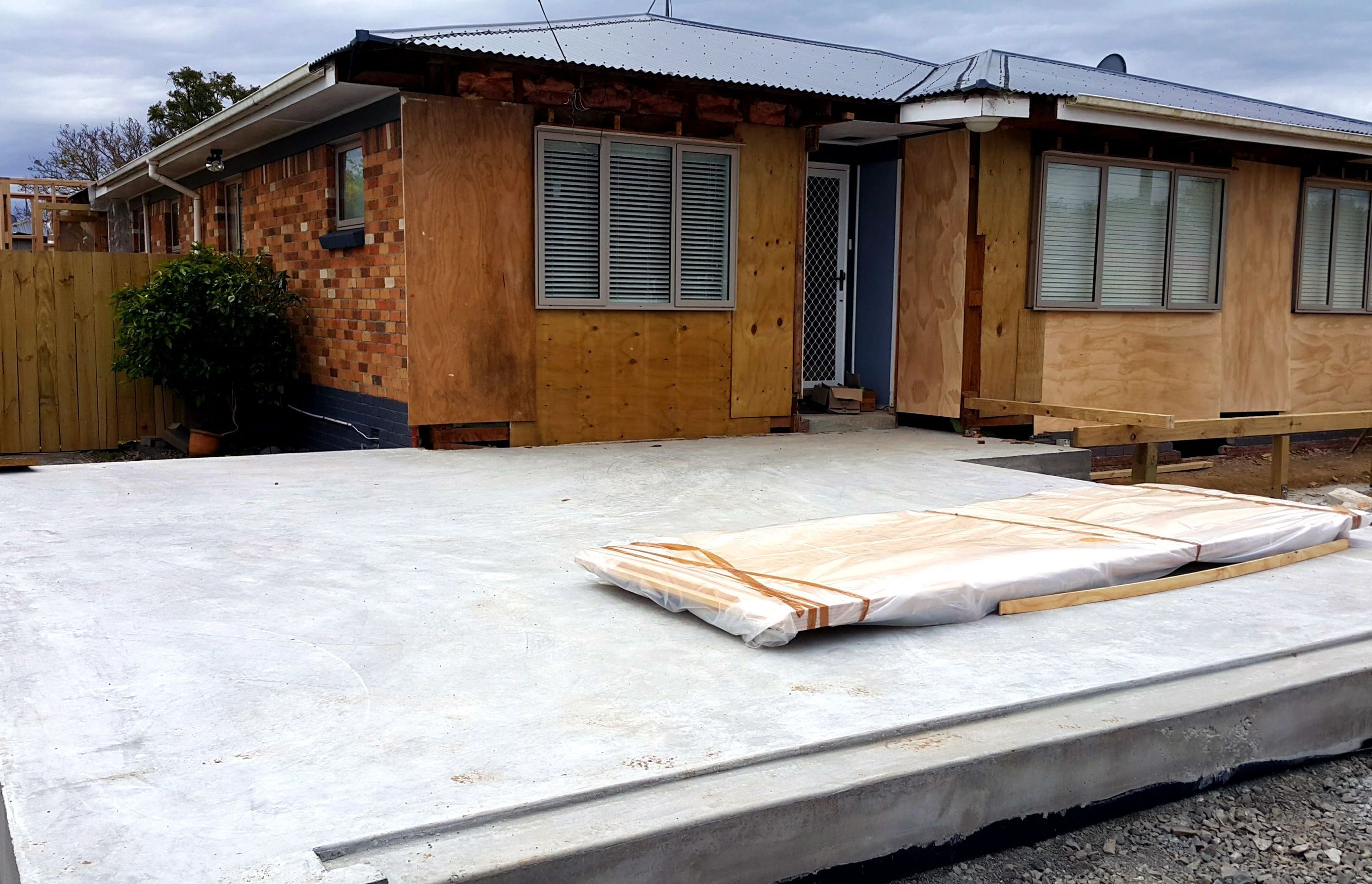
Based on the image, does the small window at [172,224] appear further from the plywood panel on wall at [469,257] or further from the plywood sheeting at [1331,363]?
the plywood sheeting at [1331,363]

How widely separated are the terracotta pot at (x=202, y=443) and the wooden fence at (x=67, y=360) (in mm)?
1353

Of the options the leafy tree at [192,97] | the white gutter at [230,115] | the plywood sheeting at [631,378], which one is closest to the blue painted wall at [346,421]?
the plywood sheeting at [631,378]

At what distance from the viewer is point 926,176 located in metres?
9.88

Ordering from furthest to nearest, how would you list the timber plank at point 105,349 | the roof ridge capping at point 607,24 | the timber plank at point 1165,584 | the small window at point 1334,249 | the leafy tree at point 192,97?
1. the leafy tree at point 192,97
2. the small window at point 1334,249
3. the timber plank at point 105,349
4. the roof ridge capping at point 607,24
5. the timber plank at point 1165,584

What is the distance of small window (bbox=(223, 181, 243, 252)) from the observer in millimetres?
11953

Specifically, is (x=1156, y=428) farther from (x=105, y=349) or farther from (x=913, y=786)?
(x=105, y=349)

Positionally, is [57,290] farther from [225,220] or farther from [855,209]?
[855,209]

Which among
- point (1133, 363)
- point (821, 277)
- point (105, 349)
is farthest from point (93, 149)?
point (1133, 363)

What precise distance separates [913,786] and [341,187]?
8.09 meters

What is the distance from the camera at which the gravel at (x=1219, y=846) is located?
9.37ft

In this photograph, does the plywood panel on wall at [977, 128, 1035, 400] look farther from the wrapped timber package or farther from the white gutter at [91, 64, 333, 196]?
the white gutter at [91, 64, 333, 196]

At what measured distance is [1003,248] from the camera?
383 inches

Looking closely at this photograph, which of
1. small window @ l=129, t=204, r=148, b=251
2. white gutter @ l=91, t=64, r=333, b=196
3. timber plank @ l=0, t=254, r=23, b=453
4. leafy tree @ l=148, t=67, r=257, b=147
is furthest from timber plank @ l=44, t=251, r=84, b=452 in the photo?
leafy tree @ l=148, t=67, r=257, b=147

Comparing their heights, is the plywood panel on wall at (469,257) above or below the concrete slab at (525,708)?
above
